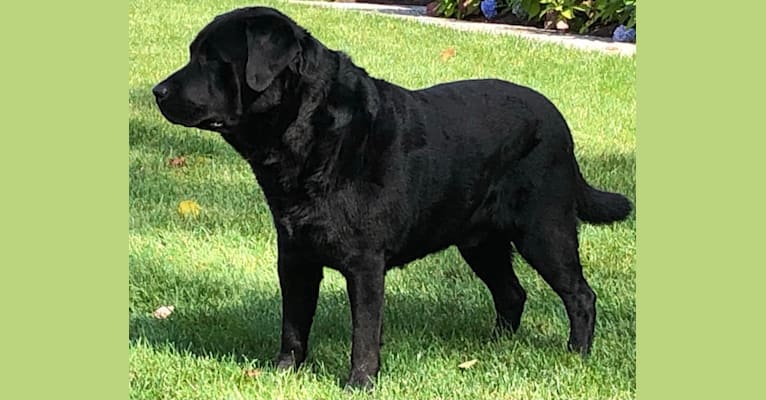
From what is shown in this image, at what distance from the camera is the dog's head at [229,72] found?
125 inches

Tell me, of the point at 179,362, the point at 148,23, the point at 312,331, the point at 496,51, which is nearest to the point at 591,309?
the point at 312,331

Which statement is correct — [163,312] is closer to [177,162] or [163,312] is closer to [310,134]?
[310,134]

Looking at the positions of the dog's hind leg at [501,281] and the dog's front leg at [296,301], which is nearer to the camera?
the dog's front leg at [296,301]

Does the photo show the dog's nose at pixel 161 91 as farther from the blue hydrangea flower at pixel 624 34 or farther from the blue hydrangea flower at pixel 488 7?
the blue hydrangea flower at pixel 488 7

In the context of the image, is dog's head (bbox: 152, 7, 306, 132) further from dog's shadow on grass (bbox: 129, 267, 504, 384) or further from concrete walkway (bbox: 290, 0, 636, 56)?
concrete walkway (bbox: 290, 0, 636, 56)

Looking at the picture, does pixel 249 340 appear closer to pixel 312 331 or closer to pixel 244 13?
pixel 312 331

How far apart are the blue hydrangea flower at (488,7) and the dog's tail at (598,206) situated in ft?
24.1

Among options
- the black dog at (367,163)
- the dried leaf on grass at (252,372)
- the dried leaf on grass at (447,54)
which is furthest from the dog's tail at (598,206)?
the dried leaf on grass at (447,54)

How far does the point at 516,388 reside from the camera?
11.6 feet

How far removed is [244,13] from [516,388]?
143 cm

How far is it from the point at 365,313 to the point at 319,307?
35.0 inches

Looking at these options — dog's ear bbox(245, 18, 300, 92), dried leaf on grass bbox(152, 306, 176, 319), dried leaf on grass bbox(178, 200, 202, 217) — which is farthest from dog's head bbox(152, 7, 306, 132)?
dried leaf on grass bbox(178, 200, 202, 217)

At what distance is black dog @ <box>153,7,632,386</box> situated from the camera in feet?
10.6

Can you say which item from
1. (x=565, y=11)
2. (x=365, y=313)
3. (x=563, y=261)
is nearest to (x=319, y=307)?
(x=365, y=313)
